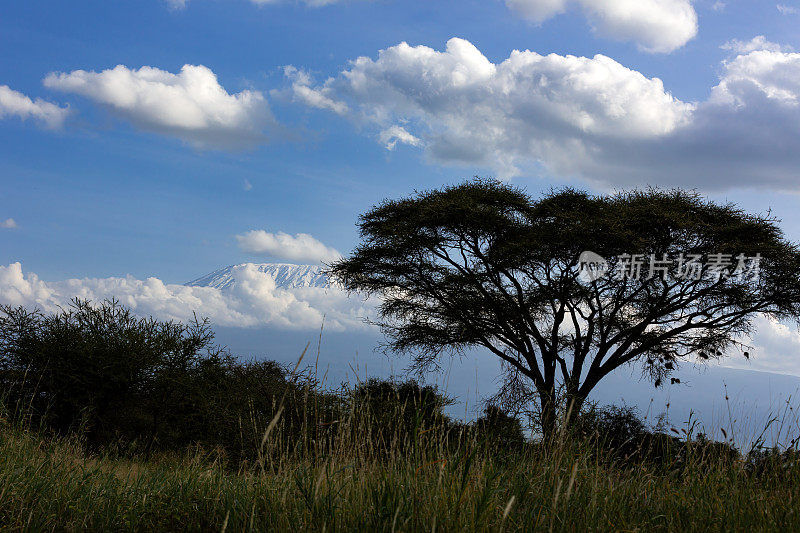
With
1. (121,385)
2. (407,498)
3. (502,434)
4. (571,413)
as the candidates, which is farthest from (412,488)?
(121,385)

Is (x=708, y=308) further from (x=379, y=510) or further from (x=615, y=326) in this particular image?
(x=379, y=510)

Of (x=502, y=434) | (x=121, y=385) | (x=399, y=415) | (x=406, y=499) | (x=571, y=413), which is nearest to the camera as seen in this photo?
(x=406, y=499)

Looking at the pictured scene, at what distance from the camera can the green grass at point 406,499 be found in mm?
3188

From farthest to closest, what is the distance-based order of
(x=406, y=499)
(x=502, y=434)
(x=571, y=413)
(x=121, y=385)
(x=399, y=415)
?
1. (x=121, y=385)
2. (x=502, y=434)
3. (x=571, y=413)
4. (x=399, y=415)
5. (x=406, y=499)

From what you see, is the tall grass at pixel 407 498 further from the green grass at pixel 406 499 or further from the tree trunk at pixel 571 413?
the tree trunk at pixel 571 413

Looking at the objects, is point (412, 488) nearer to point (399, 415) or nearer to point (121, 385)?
point (399, 415)

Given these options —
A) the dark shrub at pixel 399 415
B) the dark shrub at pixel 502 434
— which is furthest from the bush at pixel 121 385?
the dark shrub at pixel 502 434

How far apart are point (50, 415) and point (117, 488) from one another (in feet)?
29.1

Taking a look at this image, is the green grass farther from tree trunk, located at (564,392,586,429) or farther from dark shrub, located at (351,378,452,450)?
tree trunk, located at (564,392,586,429)

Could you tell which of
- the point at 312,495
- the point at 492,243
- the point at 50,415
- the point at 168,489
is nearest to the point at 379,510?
the point at 312,495

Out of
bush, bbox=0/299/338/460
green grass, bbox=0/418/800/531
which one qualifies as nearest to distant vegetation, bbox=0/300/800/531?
green grass, bbox=0/418/800/531

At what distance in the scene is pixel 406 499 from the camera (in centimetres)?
330

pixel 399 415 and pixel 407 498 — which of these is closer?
pixel 407 498

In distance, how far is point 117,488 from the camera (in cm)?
466
